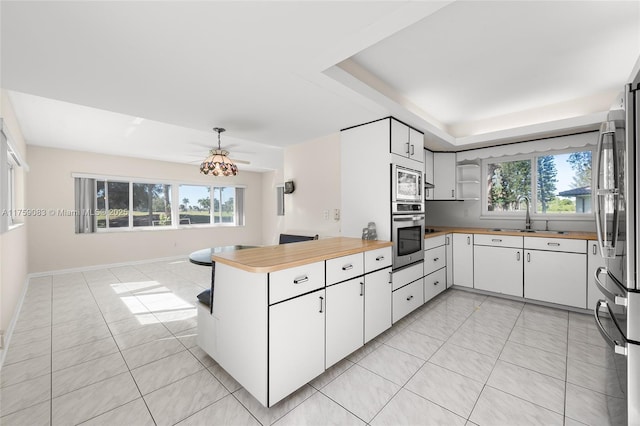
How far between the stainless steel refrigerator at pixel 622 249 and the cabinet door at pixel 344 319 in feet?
4.97

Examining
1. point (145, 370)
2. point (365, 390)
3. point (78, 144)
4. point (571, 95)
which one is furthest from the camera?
point (78, 144)

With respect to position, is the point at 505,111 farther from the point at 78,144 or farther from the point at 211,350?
the point at 78,144

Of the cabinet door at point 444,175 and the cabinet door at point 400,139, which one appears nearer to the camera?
the cabinet door at point 400,139

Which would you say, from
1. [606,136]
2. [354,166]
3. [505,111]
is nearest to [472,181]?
[505,111]

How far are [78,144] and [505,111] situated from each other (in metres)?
7.10

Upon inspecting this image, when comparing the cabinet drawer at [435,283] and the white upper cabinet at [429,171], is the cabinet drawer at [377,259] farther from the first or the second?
the white upper cabinet at [429,171]

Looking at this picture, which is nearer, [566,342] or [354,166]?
[566,342]

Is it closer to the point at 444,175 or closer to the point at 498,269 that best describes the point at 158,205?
the point at 444,175

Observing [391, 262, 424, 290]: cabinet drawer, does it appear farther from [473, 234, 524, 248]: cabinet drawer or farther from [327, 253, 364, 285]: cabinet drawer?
[473, 234, 524, 248]: cabinet drawer

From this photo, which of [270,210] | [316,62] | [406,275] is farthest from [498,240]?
[270,210]

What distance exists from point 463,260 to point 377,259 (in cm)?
210

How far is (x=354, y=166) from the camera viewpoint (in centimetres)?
306

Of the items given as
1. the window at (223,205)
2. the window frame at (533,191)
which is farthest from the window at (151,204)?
the window frame at (533,191)

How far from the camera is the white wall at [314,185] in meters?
3.42
